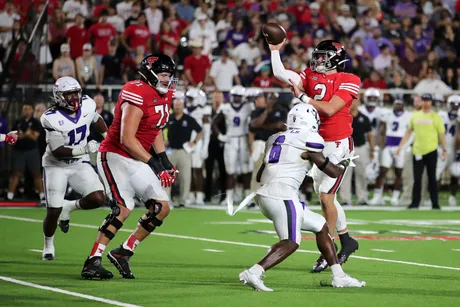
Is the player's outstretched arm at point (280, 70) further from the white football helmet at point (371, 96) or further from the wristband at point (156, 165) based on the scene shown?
the white football helmet at point (371, 96)

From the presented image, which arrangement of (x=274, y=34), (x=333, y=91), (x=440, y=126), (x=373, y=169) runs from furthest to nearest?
(x=373, y=169)
(x=440, y=126)
(x=333, y=91)
(x=274, y=34)

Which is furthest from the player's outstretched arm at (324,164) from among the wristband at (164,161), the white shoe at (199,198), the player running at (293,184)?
the white shoe at (199,198)

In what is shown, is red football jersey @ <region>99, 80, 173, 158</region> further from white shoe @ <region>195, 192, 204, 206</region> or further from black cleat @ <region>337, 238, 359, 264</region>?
white shoe @ <region>195, 192, 204, 206</region>

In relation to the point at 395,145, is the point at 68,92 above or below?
above

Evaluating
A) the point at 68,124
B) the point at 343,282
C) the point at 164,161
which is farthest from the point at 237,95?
the point at 343,282

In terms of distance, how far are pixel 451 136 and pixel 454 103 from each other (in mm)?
757

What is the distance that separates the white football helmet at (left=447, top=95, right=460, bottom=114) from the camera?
59.8ft

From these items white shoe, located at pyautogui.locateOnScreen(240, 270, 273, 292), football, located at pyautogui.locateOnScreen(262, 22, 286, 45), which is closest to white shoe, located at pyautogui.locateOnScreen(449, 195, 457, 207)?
football, located at pyautogui.locateOnScreen(262, 22, 286, 45)

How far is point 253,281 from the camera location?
8.01m

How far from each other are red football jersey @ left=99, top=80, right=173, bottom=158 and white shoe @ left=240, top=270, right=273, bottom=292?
5.29ft

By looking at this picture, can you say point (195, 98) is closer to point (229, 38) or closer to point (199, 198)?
point (199, 198)

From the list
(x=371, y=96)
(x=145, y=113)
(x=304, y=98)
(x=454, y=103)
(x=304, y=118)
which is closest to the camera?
(x=304, y=118)

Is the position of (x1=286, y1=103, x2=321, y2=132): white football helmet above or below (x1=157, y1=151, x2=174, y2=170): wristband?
above

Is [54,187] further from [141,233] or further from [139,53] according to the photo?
[139,53]
